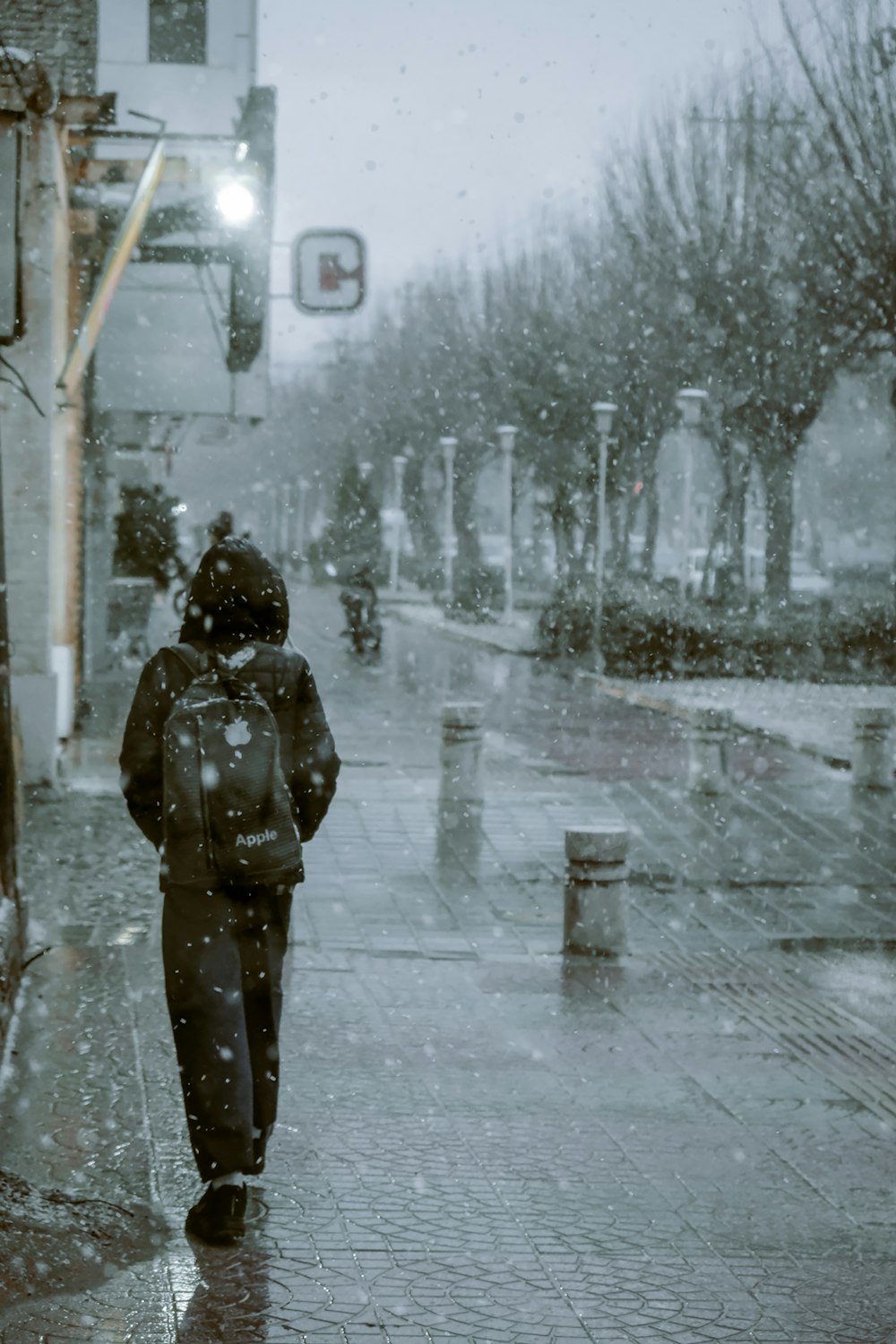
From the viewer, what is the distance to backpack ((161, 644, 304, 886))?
469cm

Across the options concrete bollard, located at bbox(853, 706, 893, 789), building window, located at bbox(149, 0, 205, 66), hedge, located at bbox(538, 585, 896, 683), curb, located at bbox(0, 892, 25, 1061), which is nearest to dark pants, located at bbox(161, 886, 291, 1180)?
curb, located at bbox(0, 892, 25, 1061)

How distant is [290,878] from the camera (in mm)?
4824

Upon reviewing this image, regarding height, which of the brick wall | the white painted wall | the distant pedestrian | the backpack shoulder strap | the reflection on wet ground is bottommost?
the reflection on wet ground

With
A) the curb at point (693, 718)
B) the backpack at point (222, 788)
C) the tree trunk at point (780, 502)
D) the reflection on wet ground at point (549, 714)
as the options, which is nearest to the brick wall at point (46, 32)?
the reflection on wet ground at point (549, 714)

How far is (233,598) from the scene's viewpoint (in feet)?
15.8

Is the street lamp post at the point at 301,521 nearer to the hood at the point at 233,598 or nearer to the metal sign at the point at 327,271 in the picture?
the metal sign at the point at 327,271

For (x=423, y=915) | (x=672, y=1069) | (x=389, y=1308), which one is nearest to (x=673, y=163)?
(x=423, y=915)

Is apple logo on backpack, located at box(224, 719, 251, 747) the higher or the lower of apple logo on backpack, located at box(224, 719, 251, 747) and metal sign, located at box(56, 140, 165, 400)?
the lower

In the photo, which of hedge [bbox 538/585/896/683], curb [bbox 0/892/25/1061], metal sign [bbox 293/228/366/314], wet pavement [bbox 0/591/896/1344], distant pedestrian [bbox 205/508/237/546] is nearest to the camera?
wet pavement [bbox 0/591/896/1344]

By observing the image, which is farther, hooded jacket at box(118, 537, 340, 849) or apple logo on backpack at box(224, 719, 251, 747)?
hooded jacket at box(118, 537, 340, 849)

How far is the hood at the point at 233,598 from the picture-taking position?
15.8 feet

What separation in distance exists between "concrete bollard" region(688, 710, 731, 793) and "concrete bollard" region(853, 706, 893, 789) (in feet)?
3.74

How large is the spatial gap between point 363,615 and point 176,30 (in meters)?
12.9

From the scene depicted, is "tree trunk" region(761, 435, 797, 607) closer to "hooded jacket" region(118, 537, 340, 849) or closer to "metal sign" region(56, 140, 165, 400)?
"metal sign" region(56, 140, 165, 400)
